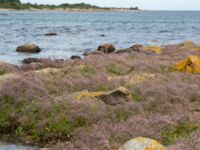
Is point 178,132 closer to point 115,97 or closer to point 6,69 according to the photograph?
point 115,97

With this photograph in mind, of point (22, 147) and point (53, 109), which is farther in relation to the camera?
point (53, 109)

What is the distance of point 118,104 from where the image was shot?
13430mm

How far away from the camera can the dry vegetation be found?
34.5 ft

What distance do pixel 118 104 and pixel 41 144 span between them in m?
3.03

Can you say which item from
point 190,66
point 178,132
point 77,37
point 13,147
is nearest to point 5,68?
point 190,66

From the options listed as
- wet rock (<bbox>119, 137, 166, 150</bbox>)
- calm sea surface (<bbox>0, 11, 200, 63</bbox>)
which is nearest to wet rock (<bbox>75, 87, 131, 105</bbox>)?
wet rock (<bbox>119, 137, 166, 150</bbox>)

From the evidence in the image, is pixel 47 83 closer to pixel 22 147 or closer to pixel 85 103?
pixel 85 103

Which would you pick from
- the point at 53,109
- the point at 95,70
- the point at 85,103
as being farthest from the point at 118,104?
the point at 95,70

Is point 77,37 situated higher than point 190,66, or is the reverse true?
point 190,66

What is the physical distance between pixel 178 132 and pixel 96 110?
303 centimetres

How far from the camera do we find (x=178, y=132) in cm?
1066

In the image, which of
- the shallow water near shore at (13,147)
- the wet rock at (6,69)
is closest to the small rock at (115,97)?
the shallow water near shore at (13,147)

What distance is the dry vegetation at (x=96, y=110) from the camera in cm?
1052

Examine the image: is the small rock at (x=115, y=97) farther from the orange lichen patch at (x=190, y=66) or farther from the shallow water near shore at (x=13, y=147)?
the orange lichen patch at (x=190, y=66)
